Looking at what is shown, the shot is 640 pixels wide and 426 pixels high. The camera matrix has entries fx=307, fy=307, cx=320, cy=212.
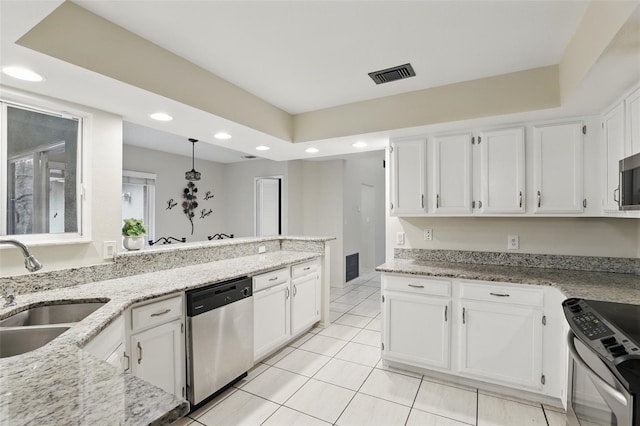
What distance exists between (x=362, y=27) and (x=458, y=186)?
5.26ft

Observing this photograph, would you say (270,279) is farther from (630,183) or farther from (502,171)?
(630,183)

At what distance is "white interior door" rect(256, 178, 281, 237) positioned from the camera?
19.7 feet

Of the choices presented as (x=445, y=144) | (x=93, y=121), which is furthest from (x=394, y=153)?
(x=93, y=121)

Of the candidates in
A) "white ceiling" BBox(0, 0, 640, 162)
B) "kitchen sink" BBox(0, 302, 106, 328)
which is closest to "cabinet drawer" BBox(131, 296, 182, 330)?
"kitchen sink" BBox(0, 302, 106, 328)

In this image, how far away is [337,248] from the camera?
5.77 metres

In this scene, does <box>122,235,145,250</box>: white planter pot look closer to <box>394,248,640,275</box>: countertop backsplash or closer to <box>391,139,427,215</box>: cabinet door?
<box>391,139,427,215</box>: cabinet door

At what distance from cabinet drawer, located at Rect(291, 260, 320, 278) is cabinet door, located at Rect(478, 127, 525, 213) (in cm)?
185

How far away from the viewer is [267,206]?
6.18 metres

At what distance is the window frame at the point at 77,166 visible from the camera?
6.10 ft

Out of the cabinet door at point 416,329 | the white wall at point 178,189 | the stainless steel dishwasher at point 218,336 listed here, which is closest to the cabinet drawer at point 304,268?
the stainless steel dishwasher at point 218,336

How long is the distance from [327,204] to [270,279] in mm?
3120

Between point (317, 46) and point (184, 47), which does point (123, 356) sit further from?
point (317, 46)

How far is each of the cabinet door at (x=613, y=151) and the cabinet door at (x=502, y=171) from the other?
1.64ft

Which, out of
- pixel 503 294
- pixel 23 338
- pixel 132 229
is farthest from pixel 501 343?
pixel 132 229
